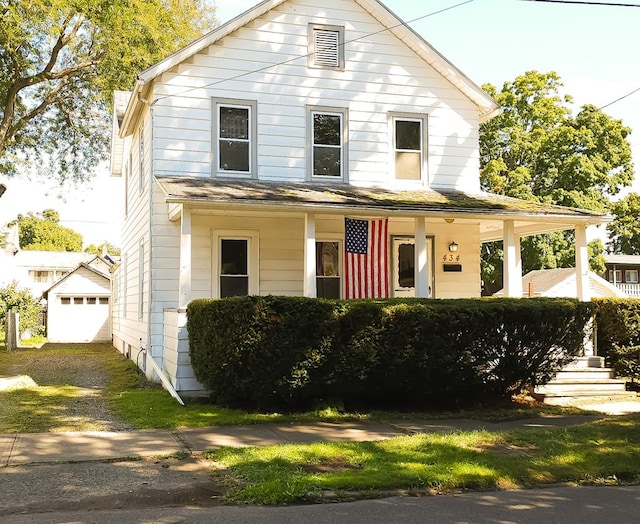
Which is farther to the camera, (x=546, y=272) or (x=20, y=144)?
(x=546, y=272)

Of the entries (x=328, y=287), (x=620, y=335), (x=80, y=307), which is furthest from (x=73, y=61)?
(x=620, y=335)

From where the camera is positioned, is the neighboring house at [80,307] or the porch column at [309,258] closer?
the porch column at [309,258]

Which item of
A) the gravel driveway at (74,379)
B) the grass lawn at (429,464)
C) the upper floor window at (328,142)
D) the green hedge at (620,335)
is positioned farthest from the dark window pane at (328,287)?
the grass lawn at (429,464)

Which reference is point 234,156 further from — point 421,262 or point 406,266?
point 406,266

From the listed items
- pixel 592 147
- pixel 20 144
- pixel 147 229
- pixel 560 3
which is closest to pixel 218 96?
pixel 147 229

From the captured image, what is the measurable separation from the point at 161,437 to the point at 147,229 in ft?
22.5

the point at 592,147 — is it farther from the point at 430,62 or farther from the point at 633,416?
the point at 633,416

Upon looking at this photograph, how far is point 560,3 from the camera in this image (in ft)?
36.3

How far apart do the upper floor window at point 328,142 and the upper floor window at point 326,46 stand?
1.07 m

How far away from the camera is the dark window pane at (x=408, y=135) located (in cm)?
1616

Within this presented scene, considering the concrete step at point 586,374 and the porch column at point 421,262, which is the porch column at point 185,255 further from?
the concrete step at point 586,374

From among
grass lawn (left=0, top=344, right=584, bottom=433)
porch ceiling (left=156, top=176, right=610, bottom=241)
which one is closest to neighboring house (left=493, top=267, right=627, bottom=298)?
porch ceiling (left=156, top=176, right=610, bottom=241)

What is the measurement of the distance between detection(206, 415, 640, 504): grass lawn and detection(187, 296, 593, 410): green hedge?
2306 millimetres

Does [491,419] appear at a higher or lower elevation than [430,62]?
lower
